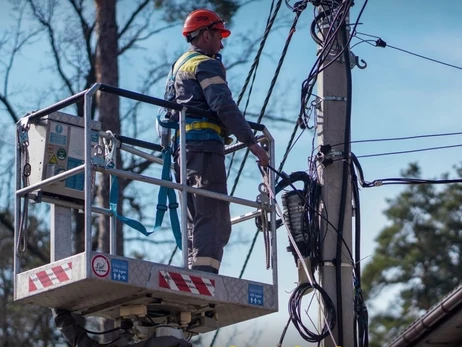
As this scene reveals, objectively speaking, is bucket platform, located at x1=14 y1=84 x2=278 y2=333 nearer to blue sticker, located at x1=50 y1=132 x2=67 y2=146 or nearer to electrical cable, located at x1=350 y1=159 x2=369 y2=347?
blue sticker, located at x1=50 y1=132 x2=67 y2=146

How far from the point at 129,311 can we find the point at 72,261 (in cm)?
92

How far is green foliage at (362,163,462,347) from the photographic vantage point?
3938cm

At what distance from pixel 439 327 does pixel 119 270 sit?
4803 millimetres

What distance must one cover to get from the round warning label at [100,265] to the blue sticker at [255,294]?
1319 millimetres

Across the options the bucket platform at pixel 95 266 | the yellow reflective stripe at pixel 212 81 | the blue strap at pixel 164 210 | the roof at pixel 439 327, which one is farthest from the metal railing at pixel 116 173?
the roof at pixel 439 327

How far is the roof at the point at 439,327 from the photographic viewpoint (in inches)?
485

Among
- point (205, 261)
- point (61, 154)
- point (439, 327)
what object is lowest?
point (205, 261)

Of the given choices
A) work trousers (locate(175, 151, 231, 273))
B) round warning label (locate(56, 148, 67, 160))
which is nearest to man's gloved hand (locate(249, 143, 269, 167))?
work trousers (locate(175, 151, 231, 273))

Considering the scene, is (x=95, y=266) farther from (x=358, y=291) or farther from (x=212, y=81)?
(x=358, y=291)

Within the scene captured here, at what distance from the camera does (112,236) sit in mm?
10891

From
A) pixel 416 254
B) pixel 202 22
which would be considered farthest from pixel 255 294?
pixel 416 254

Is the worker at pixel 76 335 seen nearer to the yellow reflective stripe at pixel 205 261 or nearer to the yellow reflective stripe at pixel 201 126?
the yellow reflective stripe at pixel 205 261

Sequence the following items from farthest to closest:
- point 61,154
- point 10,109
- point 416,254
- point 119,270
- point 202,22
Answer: point 416,254 < point 10,109 < point 202,22 < point 61,154 < point 119,270

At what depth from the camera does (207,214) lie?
9.67m
